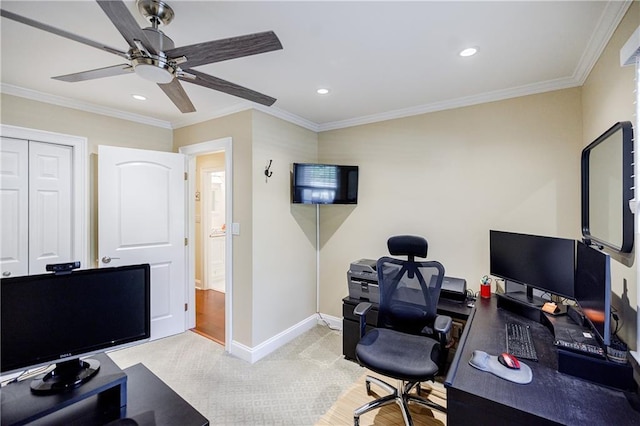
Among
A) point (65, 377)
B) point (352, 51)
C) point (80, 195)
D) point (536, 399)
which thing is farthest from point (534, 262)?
point (80, 195)

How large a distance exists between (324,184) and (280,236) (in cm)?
76

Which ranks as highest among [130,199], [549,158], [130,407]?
[549,158]

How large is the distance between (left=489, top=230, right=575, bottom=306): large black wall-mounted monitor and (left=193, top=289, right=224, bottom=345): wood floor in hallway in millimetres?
2845

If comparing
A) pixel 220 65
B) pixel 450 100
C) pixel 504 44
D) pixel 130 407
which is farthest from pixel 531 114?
pixel 130 407

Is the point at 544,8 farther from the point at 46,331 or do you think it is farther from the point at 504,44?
the point at 46,331

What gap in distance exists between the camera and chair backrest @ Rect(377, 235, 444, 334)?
2123 mm

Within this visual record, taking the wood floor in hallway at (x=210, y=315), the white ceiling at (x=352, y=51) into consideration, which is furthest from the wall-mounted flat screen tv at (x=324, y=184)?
the wood floor in hallway at (x=210, y=315)

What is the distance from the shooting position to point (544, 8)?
4.74 ft

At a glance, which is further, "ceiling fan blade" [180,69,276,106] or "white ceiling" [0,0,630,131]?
"ceiling fan blade" [180,69,276,106]

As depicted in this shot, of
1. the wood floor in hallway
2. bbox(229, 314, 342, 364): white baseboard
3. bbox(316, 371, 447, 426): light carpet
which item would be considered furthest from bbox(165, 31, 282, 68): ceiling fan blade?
the wood floor in hallway

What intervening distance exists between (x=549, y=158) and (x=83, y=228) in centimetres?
428

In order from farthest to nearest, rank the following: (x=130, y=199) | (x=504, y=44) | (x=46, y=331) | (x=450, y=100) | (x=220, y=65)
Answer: (x=130, y=199) < (x=450, y=100) < (x=220, y=65) < (x=504, y=44) < (x=46, y=331)

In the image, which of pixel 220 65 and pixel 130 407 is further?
pixel 220 65

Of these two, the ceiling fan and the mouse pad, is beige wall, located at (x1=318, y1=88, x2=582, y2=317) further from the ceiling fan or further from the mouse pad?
the ceiling fan
